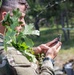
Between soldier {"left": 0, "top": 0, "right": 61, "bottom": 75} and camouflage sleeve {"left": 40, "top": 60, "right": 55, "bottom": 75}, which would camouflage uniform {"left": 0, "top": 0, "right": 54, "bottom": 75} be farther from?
camouflage sleeve {"left": 40, "top": 60, "right": 55, "bottom": 75}

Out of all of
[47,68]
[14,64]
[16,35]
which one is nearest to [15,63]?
[14,64]

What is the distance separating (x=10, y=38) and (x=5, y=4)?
385 millimetres

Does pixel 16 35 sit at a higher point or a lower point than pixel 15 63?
higher

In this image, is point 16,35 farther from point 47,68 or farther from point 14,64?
point 47,68

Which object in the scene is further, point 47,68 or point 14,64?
point 47,68

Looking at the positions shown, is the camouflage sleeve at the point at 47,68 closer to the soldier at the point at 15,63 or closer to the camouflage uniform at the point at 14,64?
the soldier at the point at 15,63

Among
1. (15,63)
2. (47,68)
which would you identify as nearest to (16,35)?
(15,63)

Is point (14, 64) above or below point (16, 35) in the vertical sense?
below

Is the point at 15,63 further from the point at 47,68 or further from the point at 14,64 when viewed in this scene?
the point at 47,68

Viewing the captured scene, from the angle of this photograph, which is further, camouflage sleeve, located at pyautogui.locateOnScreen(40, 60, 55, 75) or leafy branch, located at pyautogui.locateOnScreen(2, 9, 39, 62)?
camouflage sleeve, located at pyautogui.locateOnScreen(40, 60, 55, 75)

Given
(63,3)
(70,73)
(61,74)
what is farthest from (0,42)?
(63,3)

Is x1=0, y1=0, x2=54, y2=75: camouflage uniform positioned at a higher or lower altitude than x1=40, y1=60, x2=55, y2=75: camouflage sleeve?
higher

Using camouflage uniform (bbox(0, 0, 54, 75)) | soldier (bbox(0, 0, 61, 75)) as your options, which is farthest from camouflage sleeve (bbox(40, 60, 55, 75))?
camouflage uniform (bbox(0, 0, 54, 75))

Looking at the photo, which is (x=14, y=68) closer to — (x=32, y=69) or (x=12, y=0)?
(x=32, y=69)
